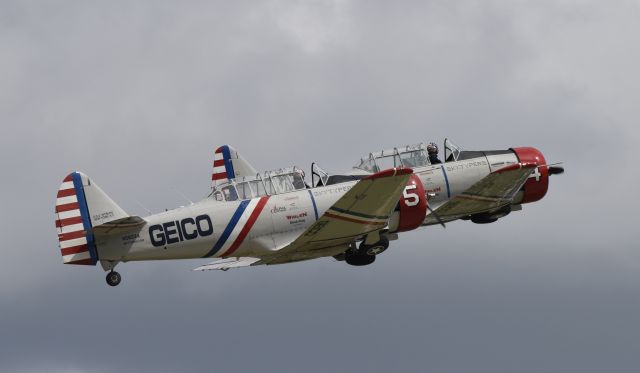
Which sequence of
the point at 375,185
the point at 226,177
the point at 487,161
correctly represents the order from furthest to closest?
the point at 226,177, the point at 487,161, the point at 375,185

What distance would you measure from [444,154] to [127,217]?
9.50 metres

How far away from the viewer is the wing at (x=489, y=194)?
2064 inches

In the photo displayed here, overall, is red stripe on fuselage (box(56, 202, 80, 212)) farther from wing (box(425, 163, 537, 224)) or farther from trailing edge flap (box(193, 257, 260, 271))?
wing (box(425, 163, 537, 224))

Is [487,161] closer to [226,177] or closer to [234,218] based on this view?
[234,218]

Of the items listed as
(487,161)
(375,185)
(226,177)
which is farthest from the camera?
(226,177)

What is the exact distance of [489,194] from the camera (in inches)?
2095

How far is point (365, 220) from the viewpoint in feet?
165

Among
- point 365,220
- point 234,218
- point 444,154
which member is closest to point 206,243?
point 234,218

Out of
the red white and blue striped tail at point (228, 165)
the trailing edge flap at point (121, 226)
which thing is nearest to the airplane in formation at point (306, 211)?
the trailing edge flap at point (121, 226)

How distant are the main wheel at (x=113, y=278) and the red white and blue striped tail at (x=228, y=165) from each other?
13.1 metres

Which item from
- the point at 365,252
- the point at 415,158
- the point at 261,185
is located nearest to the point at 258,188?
Result: the point at 261,185

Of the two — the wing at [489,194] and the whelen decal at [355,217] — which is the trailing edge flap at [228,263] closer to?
the whelen decal at [355,217]

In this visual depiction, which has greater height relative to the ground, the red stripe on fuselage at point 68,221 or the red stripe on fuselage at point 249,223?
the red stripe on fuselage at point 68,221

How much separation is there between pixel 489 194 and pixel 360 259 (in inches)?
159
